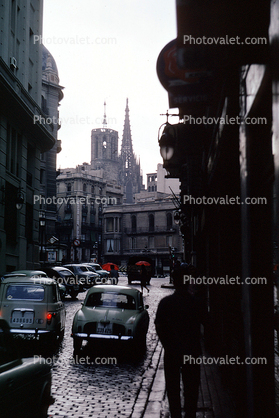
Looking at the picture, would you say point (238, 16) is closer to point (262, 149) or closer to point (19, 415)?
point (262, 149)

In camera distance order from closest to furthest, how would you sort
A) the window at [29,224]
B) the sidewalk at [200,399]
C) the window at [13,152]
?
the sidewalk at [200,399] → the window at [13,152] → the window at [29,224]

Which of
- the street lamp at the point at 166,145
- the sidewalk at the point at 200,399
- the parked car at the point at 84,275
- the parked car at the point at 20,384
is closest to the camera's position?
the parked car at the point at 20,384

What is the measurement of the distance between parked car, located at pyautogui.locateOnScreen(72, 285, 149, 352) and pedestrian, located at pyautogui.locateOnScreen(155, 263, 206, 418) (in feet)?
17.5

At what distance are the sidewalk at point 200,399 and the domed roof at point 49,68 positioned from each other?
56563mm

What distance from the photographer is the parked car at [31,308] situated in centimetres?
1127

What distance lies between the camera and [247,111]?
5496 millimetres

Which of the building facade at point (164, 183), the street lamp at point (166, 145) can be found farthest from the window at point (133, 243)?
the street lamp at point (166, 145)

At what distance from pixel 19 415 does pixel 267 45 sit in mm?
3956

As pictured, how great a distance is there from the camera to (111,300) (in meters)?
11.8

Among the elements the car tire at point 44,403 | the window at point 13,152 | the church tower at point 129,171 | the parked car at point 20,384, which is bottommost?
the car tire at point 44,403

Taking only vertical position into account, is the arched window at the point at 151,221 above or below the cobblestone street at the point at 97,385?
above

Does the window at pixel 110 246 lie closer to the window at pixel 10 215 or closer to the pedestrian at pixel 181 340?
the window at pixel 10 215

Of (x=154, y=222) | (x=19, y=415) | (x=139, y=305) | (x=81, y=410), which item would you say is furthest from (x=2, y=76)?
(x=154, y=222)

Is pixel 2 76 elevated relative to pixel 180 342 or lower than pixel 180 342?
elevated
